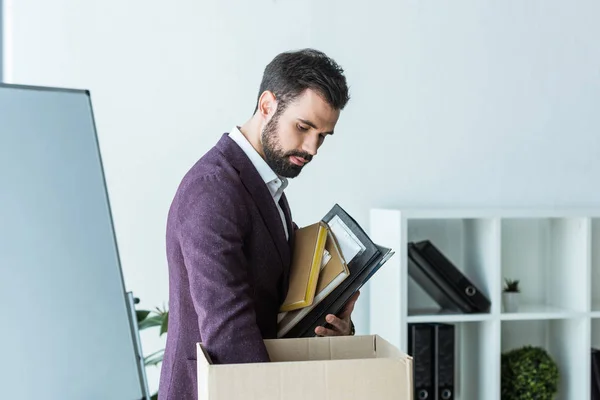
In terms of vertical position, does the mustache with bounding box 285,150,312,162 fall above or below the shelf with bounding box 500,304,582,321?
above

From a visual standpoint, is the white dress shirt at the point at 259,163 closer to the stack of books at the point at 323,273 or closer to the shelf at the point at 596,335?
the stack of books at the point at 323,273

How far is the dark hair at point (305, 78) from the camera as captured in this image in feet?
4.99

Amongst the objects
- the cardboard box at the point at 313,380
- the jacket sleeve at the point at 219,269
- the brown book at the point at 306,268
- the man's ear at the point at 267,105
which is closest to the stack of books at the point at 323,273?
the brown book at the point at 306,268

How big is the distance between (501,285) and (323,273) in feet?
5.50

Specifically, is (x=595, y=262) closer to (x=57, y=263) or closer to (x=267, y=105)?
(x=267, y=105)

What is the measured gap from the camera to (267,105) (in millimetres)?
1573

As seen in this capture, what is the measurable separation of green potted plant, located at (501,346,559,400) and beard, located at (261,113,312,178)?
171cm

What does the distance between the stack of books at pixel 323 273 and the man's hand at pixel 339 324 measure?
0.05 ft

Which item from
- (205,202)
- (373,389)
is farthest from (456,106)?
(373,389)

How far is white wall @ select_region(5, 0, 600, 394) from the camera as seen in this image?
109 inches

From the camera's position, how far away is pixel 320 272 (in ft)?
4.71

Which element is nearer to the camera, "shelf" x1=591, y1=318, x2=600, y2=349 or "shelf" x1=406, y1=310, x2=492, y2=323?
"shelf" x1=406, y1=310, x2=492, y2=323

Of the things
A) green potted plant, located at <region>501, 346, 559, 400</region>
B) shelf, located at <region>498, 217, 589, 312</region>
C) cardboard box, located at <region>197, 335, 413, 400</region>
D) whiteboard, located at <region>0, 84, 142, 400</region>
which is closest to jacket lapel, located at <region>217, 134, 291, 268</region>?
whiteboard, located at <region>0, 84, 142, 400</region>

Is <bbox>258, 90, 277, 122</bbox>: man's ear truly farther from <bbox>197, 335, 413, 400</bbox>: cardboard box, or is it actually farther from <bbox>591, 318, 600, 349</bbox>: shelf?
<bbox>591, 318, 600, 349</bbox>: shelf
